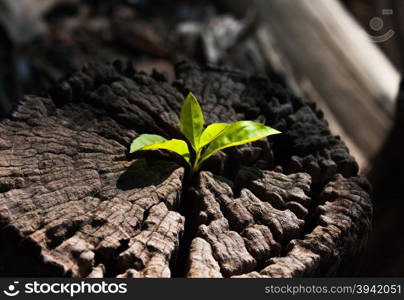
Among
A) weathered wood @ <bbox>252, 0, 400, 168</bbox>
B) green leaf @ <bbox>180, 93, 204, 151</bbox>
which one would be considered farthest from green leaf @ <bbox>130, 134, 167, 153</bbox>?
weathered wood @ <bbox>252, 0, 400, 168</bbox>

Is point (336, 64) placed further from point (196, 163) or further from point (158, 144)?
point (158, 144)

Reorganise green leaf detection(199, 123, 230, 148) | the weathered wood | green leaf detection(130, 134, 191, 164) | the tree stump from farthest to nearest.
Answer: the weathered wood < green leaf detection(199, 123, 230, 148) < green leaf detection(130, 134, 191, 164) < the tree stump

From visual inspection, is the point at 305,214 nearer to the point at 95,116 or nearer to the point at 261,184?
the point at 261,184

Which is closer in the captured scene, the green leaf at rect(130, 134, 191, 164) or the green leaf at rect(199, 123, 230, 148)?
the green leaf at rect(130, 134, 191, 164)

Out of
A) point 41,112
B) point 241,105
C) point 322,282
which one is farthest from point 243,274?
point 41,112

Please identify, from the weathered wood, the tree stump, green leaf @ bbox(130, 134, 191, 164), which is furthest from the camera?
the weathered wood

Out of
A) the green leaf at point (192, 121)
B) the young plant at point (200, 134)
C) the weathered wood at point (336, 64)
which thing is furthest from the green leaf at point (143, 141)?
the weathered wood at point (336, 64)

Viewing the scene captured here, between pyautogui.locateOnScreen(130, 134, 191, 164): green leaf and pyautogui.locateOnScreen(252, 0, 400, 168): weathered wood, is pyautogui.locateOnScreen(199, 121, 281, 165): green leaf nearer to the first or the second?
pyautogui.locateOnScreen(130, 134, 191, 164): green leaf

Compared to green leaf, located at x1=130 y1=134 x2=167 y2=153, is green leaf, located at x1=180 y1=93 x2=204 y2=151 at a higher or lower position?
higher
